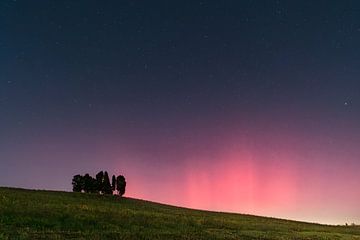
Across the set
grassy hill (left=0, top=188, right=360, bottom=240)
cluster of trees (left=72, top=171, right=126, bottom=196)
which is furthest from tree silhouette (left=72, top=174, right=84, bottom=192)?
grassy hill (left=0, top=188, right=360, bottom=240)

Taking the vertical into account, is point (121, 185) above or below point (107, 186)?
above

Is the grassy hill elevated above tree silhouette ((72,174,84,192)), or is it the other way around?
tree silhouette ((72,174,84,192))

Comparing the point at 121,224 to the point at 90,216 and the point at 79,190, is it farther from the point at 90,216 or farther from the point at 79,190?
A: the point at 79,190

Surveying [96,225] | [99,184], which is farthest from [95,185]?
[96,225]

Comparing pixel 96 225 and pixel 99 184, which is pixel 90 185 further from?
pixel 96 225

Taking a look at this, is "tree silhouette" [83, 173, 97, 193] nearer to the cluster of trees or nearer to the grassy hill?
the cluster of trees

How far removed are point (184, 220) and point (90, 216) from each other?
11.6 meters

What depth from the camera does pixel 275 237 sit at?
49531 millimetres

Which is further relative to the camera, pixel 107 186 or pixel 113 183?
pixel 113 183

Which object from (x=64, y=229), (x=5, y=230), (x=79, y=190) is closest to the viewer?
(x=5, y=230)

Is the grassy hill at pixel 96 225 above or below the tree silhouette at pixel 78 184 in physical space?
below

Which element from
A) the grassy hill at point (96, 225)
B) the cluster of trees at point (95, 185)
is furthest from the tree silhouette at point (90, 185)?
the grassy hill at point (96, 225)

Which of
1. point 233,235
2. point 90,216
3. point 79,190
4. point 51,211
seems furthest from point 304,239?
point 79,190

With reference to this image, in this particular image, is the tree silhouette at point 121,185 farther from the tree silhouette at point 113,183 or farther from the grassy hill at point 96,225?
the grassy hill at point 96,225
